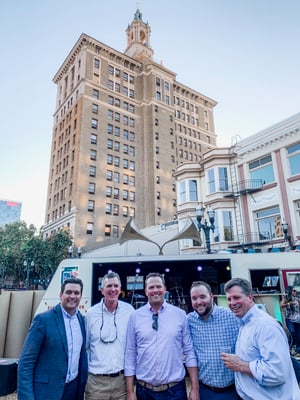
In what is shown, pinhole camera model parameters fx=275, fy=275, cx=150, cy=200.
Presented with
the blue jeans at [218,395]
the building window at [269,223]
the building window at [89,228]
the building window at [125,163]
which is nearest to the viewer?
the blue jeans at [218,395]

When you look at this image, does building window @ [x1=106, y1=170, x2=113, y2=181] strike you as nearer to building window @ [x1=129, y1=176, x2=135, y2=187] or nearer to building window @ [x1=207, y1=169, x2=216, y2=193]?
building window @ [x1=129, y1=176, x2=135, y2=187]

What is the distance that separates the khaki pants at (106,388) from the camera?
3.16 meters

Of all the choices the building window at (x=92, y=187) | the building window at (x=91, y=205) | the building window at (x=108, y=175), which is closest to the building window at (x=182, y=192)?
the building window at (x=91, y=205)

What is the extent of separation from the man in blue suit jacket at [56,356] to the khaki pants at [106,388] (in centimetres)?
15

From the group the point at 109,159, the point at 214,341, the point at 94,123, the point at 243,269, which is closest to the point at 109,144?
the point at 109,159

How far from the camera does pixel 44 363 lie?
9.55 ft

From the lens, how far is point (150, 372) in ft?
9.87

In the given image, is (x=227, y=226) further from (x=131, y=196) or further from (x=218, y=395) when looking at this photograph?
(x=131, y=196)

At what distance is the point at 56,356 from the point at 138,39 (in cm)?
7765

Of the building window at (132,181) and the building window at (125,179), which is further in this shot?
the building window at (132,181)

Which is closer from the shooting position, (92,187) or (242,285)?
(242,285)

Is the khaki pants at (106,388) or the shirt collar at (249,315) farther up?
the shirt collar at (249,315)

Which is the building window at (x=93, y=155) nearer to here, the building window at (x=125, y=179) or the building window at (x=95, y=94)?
the building window at (x=125, y=179)

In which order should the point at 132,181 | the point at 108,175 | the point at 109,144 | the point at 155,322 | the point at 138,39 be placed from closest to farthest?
the point at 155,322 < the point at 108,175 < the point at 109,144 < the point at 132,181 < the point at 138,39
